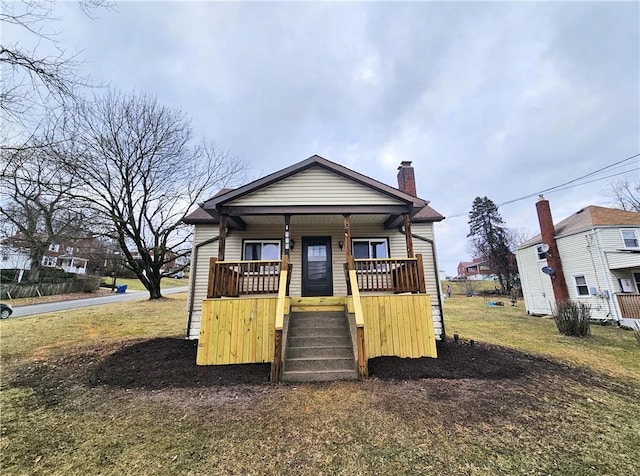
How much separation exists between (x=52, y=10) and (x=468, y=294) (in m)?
37.5

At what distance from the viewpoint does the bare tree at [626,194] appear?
78.6 feet

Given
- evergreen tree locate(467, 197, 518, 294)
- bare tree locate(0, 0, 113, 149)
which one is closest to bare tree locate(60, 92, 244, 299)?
bare tree locate(0, 0, 113, 149)

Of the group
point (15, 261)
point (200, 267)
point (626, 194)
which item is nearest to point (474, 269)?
point (626, 194)

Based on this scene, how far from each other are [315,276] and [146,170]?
14.5 metres

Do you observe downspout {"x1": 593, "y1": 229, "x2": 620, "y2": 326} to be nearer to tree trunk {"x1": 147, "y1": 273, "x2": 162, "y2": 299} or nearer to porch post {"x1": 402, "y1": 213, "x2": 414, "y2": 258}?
porch post {"x1": 402, "y1": 213, "x2": 414, "y2": 258}

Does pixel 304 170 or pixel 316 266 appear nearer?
pixel 304 170

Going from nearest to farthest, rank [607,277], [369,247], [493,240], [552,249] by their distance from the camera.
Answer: [369,247]
[607,277]
[552,249]
[493,240]

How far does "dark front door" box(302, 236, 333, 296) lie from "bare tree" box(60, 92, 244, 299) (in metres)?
12.8

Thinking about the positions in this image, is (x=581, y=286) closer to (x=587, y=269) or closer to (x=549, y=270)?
(x=587, y=269)

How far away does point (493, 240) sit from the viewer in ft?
115

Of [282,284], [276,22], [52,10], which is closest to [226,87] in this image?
[276,22]

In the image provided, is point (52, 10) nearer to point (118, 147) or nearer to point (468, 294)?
point (118, 147)

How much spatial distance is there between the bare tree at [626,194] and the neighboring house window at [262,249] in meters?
33.2

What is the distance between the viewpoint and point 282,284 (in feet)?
19.9
